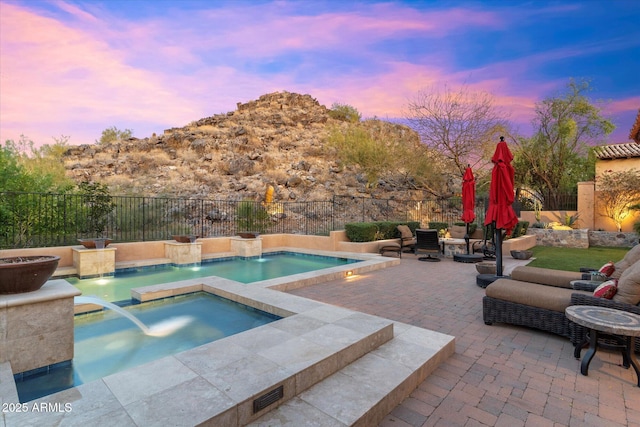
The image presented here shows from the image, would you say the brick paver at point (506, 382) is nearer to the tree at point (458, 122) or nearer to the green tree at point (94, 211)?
the green tree at point (94, 211)

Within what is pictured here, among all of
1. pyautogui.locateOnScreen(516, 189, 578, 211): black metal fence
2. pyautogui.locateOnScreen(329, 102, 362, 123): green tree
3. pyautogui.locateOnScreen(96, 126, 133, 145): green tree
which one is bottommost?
pyautogui.locateOnScreen(516, 189, 578, 211): black metal fence

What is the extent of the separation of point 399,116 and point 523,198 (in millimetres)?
11607

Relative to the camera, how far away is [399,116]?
Answer: 18766 mm

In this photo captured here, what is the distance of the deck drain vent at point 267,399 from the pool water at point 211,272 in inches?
197

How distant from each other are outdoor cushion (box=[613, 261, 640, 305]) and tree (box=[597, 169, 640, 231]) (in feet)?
54.8

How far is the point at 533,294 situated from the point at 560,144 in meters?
21.2

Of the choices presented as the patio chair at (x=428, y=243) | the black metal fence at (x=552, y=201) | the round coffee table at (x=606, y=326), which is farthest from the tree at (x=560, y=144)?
the round coffee table at (x=606, y=326)

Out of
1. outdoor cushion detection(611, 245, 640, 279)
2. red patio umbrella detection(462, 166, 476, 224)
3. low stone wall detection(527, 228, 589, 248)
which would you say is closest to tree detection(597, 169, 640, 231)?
low stone wall detection(527, 228, 589, 248)

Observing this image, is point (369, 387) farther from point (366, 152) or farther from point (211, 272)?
point (366, 152)

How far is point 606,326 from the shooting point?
2875mm

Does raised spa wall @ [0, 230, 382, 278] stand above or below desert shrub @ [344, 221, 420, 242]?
below

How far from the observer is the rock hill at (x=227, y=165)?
25297 mm

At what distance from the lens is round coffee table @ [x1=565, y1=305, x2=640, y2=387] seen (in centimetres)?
282

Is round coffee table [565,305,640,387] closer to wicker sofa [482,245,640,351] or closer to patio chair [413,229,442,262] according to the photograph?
wicker sofa [482,245,640,351]
